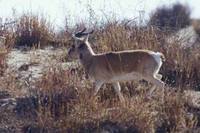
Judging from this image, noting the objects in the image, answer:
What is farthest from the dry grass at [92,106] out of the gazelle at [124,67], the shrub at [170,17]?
the shrub at [170,17]

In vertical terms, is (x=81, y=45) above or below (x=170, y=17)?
below

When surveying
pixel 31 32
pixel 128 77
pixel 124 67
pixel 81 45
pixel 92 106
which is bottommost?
pixel 92 106

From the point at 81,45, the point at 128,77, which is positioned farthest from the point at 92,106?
the point at 81,45

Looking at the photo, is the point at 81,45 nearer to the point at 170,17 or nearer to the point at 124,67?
the point at 124,67

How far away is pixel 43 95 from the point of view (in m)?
10.9

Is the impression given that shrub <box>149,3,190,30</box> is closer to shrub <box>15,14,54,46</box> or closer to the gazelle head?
shrub <box>15,14,54,46</box>

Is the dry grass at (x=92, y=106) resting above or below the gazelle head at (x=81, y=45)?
below

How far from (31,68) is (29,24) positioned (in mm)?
2802

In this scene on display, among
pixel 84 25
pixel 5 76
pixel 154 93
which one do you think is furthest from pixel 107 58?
pixel 84 25

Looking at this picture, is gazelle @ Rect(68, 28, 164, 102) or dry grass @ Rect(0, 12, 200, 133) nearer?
dry grass @ Rect(0, 12, 200, 133)

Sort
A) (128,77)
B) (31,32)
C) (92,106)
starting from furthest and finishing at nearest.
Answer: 1. (31,32)
2. (128,77)
3. (92,106)

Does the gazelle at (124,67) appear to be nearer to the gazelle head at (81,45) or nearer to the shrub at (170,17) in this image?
the gazelle head at (81,45)

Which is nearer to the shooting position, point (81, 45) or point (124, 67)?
point (124, 67)

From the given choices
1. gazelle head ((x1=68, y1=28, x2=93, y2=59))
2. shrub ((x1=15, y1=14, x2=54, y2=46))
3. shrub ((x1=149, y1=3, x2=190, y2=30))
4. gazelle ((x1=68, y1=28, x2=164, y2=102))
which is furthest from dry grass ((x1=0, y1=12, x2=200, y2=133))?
Result: shrub ((x1=15, y1=14, x2=54, y2=46))
